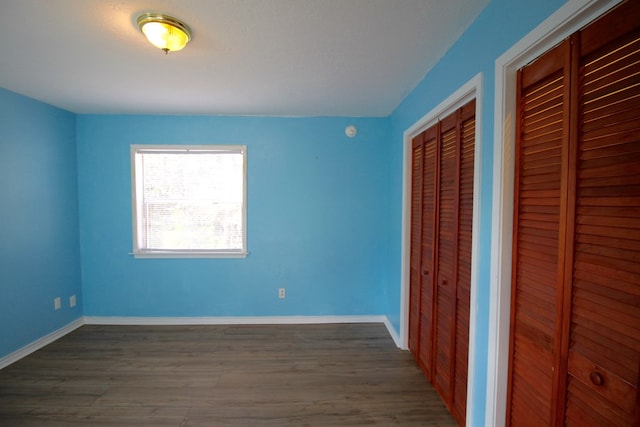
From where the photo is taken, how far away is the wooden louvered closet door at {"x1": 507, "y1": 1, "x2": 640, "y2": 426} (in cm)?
77

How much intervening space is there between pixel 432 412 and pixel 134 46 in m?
3.17

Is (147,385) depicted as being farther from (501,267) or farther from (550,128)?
(550,128)

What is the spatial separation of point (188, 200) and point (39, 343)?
6.48 ft

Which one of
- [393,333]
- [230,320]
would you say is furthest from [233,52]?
[393,333]

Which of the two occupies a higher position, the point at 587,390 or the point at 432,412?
the point at 587,390

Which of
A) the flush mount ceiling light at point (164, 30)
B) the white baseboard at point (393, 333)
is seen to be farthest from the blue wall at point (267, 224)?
the flush mount ceiling light at point (164, 30)

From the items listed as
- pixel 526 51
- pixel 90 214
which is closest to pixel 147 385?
pixel 90 214

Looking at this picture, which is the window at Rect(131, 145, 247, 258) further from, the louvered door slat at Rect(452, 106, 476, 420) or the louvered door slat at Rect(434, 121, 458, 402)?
the louvered door slat at Rect(452, 106, 476, 420)

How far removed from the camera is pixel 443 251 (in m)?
1.96

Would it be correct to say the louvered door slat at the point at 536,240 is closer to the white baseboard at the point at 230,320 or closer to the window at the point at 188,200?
the white baseboard at the point at 230,320

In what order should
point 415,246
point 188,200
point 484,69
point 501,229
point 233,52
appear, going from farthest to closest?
point 188,200 < point 415,246 < point 233,52 < point 484,69 < point 501,229

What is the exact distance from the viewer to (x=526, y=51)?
1.08 m

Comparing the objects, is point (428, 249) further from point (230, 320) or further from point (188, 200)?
point (188, 200)

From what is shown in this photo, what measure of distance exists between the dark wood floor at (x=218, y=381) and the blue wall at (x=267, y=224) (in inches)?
15.0
